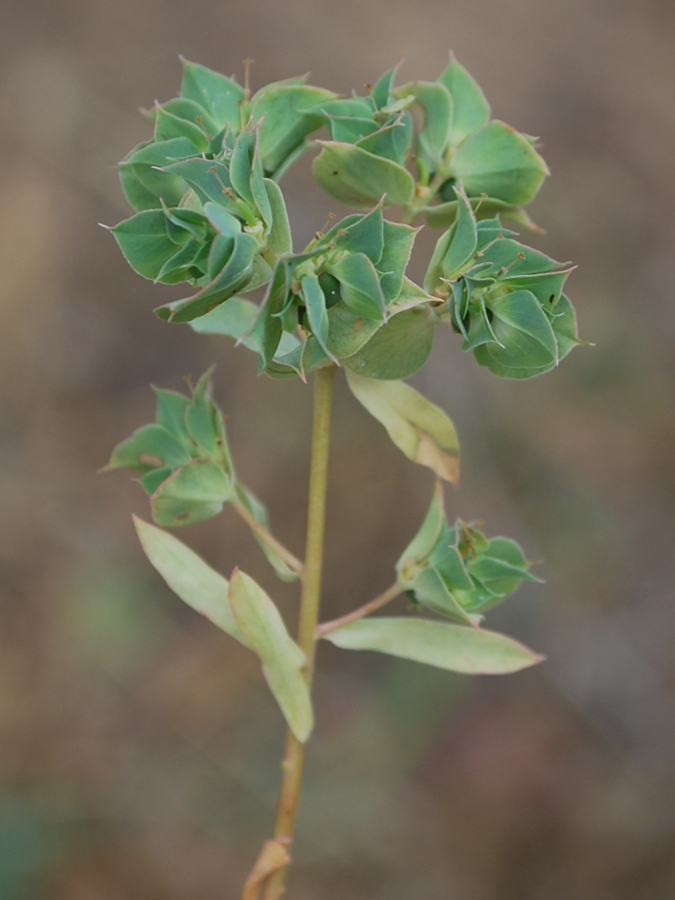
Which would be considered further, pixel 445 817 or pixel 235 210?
pixel 445 817

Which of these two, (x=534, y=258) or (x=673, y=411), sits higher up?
(x=534, y=258)

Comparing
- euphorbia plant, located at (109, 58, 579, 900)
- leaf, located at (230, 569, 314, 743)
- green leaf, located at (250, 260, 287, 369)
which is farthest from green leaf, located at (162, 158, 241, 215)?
leaf, located at (230, 569, 314, 743)

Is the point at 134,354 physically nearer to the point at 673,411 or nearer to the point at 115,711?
the point at 115,711

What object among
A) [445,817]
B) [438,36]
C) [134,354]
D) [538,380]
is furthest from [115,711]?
[438,36]

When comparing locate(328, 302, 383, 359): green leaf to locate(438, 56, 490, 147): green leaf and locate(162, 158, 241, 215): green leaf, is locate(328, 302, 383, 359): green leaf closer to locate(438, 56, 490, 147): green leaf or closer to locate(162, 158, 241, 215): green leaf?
locate(162, 158, 241, 215): green leaf

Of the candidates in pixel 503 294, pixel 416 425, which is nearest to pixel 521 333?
pixel 503 294

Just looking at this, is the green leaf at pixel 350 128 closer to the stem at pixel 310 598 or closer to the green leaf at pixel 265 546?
the stem at pixel 310 598

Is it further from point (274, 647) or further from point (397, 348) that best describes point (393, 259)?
point (274, 647)

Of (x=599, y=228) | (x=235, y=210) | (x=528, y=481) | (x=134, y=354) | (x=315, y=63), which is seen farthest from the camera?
(x=315, y=63)
